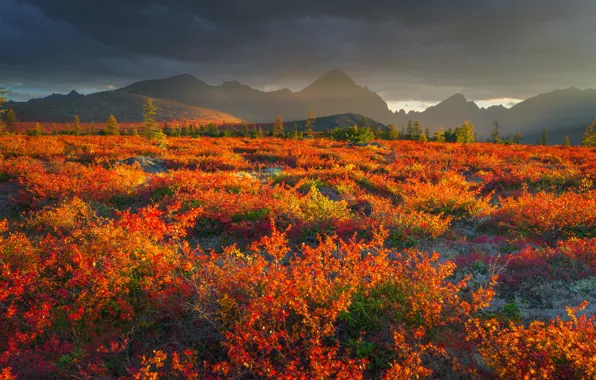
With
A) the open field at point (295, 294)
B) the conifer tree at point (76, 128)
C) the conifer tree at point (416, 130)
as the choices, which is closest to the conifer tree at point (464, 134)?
the conifer tree at point (416, 130)

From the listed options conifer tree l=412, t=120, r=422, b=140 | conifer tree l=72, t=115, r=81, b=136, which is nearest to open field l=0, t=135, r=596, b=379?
conifer tree l=412, t=120, r=422, b=140

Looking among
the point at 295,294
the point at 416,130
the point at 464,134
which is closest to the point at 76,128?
the point at 416,130

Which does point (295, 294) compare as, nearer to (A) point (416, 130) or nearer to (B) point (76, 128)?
(A) point (416, 130)

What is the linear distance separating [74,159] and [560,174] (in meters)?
29.3

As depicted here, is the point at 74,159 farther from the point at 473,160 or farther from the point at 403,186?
the point at 473,160

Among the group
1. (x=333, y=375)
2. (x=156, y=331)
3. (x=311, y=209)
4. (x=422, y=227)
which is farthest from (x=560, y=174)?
(x=156, y=331)

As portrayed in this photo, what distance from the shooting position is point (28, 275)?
18.7 feet

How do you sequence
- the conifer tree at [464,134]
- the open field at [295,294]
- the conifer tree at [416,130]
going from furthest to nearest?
1. the conifer tree at [416,130]
2. the conifer tree at [464,134]
3. the open field at [295,294]

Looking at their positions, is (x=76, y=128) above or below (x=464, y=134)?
above

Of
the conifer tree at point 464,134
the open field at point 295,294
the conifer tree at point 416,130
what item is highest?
the conifer tree at point 416,130

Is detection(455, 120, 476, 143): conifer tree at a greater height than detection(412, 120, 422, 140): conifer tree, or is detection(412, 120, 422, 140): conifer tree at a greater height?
detection(412, 120, 422, 140): conifer tree

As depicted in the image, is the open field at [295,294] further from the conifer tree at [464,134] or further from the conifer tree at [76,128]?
the conifer tree at [76,128]

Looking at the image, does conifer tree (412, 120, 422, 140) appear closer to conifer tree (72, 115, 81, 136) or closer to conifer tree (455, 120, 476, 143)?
conifer tree (455, 120, 476, 143)

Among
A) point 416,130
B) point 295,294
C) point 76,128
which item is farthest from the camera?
point 416,130
